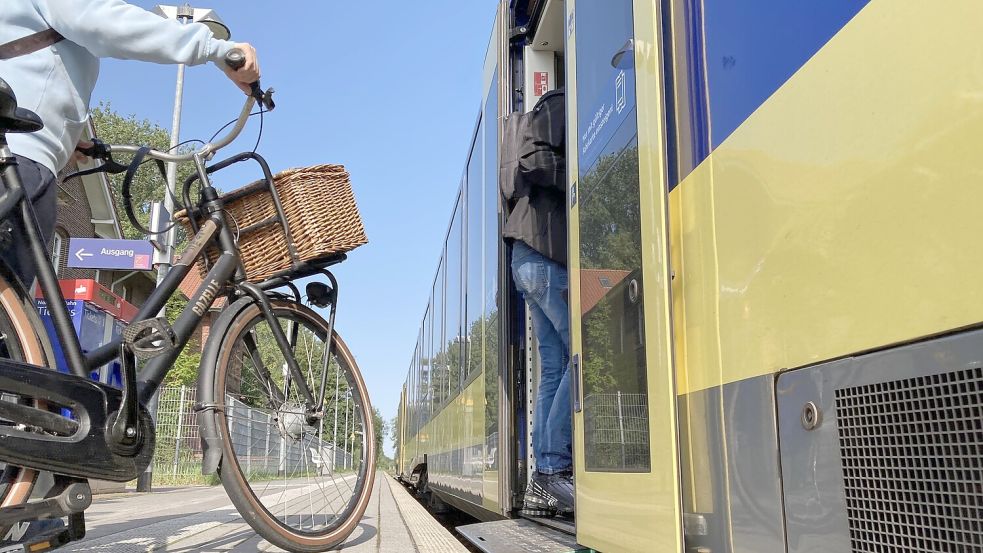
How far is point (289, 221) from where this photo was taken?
2949 millimetres

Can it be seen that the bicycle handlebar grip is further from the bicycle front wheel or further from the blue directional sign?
the blue directional sign

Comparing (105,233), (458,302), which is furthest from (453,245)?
(105,233)

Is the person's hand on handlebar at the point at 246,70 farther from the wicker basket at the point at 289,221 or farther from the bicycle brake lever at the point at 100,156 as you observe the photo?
the bicycle brake lever at the point at 100,156

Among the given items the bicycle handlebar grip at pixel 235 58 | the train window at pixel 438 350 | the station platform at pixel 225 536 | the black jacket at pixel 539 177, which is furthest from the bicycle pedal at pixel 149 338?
the train window at pixel 438 350

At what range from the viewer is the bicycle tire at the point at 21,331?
2109mm

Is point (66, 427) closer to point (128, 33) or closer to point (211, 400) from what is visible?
point (211, 400)

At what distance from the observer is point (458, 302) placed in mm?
7883

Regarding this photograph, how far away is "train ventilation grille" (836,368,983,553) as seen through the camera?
1.00 m

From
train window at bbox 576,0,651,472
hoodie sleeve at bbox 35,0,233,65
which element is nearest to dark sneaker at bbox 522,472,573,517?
train window at bbox 576,0,651,472

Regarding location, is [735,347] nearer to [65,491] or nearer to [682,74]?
[682,74]

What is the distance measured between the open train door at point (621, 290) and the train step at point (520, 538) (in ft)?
1.19

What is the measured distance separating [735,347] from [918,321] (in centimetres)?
49

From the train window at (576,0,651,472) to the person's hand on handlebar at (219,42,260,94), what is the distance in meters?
1.17

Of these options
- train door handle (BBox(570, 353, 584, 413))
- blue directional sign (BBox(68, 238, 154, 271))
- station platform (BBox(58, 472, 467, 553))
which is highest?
blue directional sign (BBox(68, 238, 154, 271))
